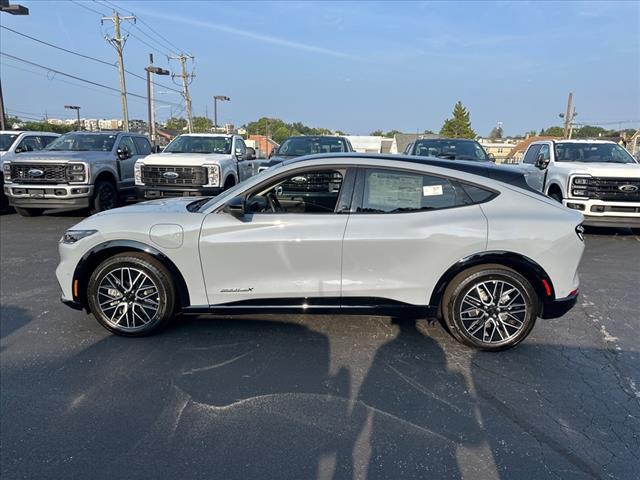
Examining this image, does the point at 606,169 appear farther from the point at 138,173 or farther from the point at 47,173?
the point at 47,173

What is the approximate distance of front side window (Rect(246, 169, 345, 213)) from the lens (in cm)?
377

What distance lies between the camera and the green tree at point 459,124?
55.5m

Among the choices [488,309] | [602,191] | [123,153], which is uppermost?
[123,153]

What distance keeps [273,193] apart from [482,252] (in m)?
1.86

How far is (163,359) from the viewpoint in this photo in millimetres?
3602

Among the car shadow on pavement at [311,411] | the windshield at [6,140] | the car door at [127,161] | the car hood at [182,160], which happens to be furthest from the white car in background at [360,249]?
the windshield at [6,140]

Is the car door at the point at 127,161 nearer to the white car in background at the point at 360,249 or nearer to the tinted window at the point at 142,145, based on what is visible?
the tinted window at the point at 142,145

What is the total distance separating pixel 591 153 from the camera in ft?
31.8

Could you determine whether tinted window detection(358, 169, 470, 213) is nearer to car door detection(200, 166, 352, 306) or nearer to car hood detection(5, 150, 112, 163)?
car door detection(200, 166, 352, 306)

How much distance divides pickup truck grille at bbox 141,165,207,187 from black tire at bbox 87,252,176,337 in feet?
20.0

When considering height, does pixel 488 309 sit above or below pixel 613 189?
below

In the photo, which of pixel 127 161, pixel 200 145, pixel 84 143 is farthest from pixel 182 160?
pixel 84 143

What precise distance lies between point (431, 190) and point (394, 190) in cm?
32

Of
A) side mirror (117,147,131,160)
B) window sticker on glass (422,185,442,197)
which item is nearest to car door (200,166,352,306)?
window sticker on glass (422,185,442,197)
